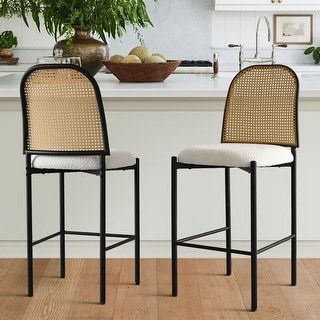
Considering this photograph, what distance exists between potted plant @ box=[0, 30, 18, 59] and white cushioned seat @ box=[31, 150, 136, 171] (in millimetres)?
3904

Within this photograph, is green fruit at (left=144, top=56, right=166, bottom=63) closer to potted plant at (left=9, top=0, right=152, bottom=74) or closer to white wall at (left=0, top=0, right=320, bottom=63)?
potted plant at (left=9, top=0, right=152, bottom=74)

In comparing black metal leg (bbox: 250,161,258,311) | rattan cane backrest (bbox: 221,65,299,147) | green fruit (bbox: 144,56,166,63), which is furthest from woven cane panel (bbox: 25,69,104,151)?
green fruit (bbox: 144,56,166,63)

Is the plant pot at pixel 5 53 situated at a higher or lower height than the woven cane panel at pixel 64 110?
higher

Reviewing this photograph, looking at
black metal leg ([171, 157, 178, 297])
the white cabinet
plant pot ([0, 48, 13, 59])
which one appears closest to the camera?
black metal leg ([171, 157, 178, 297])

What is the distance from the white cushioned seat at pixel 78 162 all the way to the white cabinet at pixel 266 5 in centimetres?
412

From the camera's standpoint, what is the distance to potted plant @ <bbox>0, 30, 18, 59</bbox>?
779cm

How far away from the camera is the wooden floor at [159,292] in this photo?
12.6 ft

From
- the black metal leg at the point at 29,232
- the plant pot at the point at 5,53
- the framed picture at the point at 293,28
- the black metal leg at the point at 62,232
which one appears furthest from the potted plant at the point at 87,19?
the framed picture at the point at 293,28

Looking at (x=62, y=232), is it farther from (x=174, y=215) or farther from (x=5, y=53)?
(x=5, y=53)

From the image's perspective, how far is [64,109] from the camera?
3.90m

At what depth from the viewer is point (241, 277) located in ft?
14.6

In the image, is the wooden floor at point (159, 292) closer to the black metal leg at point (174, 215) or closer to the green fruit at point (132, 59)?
the black metal leg at point (174, 215)

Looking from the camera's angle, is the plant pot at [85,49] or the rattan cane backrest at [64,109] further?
the plant pot at [85,49]

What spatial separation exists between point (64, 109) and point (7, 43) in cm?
407
